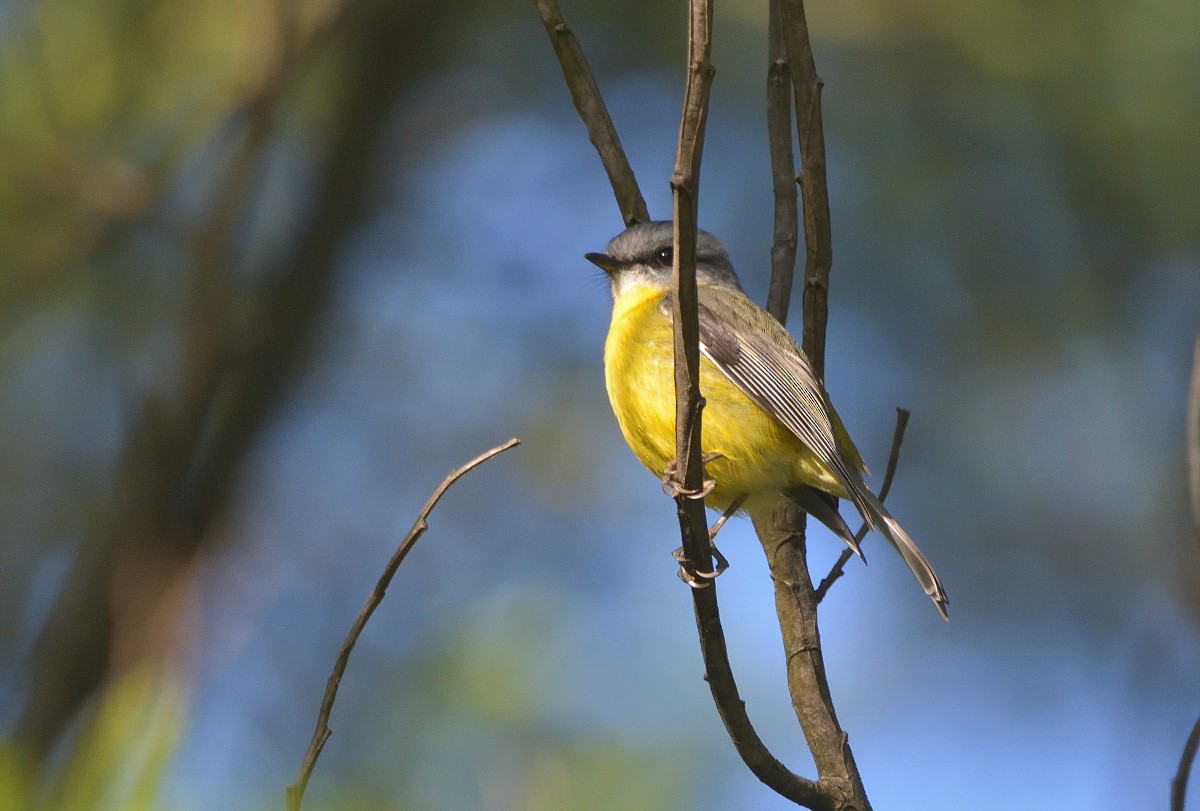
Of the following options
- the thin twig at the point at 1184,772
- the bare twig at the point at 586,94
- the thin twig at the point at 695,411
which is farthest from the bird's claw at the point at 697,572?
the bare twig at the point at 586,94

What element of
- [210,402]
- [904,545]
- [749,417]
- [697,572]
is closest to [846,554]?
[904,545]

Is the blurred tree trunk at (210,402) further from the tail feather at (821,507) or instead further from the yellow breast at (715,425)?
the tail feather at (821,507)

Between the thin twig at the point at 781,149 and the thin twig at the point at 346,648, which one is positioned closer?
the thin twig at the point at 346,648

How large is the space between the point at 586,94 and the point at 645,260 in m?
0.69

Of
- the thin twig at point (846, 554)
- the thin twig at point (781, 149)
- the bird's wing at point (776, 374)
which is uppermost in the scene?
the thin twig at point (781, 149)

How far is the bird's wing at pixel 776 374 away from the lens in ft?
11.7

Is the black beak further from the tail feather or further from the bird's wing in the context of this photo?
the tail feather

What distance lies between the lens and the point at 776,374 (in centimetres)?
379

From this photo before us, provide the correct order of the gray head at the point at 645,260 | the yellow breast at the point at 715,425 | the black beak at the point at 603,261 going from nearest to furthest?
the yellow breast at the point at 715,425, the gray head at the point at 645,260, the black beak at the point at 603,261

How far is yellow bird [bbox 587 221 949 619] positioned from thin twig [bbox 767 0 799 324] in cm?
25

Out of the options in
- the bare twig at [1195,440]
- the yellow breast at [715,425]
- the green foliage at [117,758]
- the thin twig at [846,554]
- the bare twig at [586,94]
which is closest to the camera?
the green foliage at [117,758]

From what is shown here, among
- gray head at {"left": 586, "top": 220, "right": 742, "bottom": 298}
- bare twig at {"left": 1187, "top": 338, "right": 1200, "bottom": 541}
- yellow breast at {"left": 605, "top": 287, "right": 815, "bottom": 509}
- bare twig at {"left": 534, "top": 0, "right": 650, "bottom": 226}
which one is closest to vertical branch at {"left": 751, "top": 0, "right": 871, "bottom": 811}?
yellow breast at {"left": 605, "top": 287, "right": 815, "bottom": 509}

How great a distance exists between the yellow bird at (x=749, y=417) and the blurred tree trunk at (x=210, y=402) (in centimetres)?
142

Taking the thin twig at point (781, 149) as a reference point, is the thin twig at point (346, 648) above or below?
below
